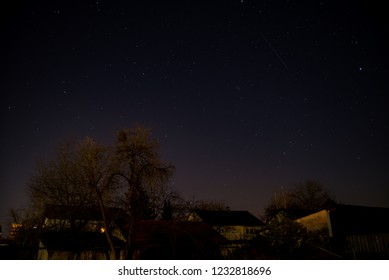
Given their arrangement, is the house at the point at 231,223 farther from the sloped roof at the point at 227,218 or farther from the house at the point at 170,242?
the house at the point at 170,242

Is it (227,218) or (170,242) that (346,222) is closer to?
(170,242)

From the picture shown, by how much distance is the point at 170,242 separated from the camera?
57.2ft

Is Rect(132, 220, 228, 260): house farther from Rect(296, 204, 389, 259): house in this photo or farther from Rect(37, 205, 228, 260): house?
Rect(296, 204, 389, 259): house

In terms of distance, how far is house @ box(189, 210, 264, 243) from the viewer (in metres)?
37.6

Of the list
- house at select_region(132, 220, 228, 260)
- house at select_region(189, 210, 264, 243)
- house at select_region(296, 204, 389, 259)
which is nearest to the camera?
house at select_region(296, 204, 389, 259)

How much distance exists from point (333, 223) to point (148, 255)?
12936 millimetres

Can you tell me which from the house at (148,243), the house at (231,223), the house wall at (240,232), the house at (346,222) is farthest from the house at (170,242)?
the house wall at (240,232)

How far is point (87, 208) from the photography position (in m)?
24.3

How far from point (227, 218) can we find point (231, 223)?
1.40 metres

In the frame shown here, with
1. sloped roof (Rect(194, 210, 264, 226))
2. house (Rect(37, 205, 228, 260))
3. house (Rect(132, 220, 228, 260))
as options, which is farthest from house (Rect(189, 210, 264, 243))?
house (Rect(132, 220, 228, 260))

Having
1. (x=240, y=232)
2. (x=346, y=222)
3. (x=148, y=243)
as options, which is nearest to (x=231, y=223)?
(x=240, y=232)

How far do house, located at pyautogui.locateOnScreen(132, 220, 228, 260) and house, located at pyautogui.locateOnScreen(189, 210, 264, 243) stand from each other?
18.7 meters

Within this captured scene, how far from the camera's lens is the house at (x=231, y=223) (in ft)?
123
